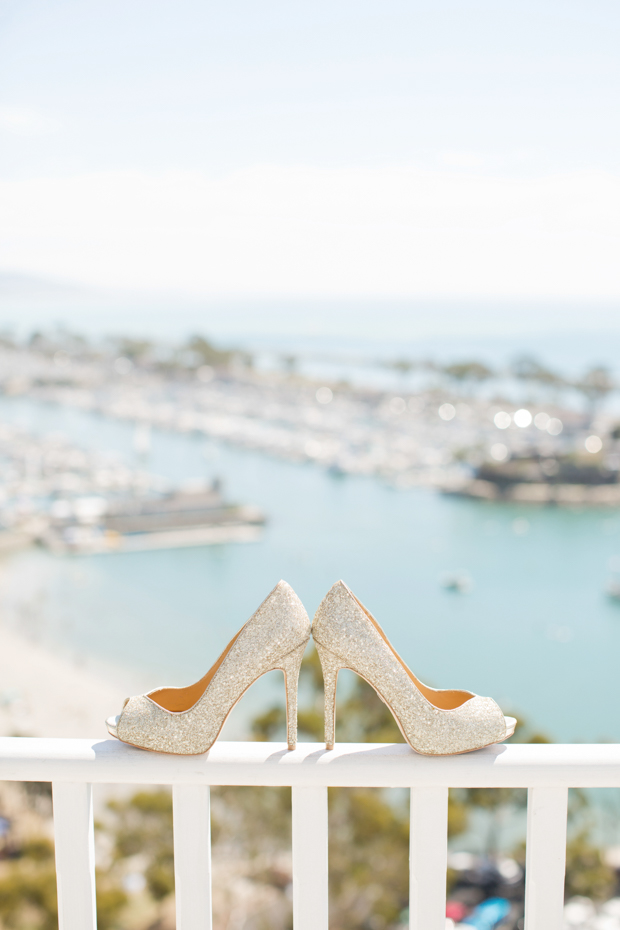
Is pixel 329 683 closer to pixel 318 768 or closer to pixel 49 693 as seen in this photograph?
pixel 318 768

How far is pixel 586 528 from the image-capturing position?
2314 centimetres

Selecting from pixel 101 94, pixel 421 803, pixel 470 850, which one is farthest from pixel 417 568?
pixel 421 803

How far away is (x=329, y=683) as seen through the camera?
A: 2.33ft

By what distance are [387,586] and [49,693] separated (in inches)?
365

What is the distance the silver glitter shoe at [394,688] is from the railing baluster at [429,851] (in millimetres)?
37

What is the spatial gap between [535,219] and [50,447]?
67.1 ft

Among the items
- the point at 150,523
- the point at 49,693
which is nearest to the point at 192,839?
the point at 49,693

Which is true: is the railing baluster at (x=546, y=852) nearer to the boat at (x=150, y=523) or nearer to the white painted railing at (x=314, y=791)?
the white painted railing at (x=314, y=791)

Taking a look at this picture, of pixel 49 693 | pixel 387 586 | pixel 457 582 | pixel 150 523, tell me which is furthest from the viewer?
pixel 150 523

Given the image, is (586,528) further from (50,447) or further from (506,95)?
(50,447)

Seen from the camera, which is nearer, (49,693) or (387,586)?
(49,693)

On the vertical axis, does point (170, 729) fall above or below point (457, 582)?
above

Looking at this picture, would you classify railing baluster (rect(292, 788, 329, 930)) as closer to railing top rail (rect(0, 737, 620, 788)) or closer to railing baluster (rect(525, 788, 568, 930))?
railing top rail (rect(0, 737, 620, 788))

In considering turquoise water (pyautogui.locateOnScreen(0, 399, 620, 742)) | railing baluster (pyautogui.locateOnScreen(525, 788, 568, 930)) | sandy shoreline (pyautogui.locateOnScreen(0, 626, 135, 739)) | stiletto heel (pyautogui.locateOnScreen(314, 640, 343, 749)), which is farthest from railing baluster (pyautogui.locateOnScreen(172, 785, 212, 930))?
turquoise water (pyautogui.locateOnScreen(0, 399, 620, 742))
